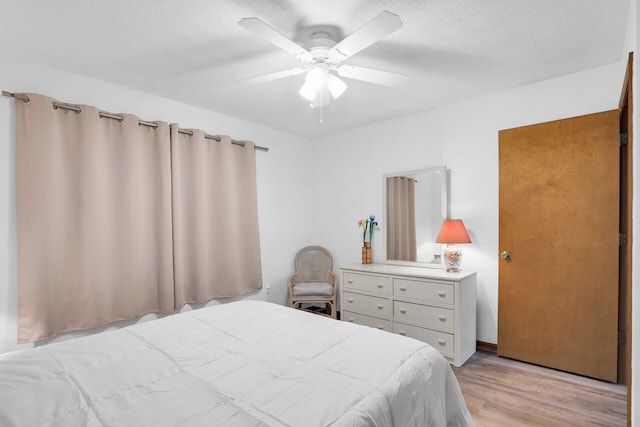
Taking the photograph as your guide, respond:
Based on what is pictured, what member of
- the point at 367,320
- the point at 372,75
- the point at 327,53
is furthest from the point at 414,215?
the point at 327,53

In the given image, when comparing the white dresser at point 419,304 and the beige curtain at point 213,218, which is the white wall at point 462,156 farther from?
the beige curtain at point 213,218

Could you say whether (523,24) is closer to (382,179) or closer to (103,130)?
(382,179)

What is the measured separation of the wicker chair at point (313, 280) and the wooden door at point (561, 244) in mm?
1763

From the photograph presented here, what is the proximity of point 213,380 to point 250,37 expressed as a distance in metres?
1.96

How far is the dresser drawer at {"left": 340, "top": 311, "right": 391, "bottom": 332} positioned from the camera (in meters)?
3.29

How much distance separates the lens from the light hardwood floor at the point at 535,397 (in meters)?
2.05

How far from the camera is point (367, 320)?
3.44 meters

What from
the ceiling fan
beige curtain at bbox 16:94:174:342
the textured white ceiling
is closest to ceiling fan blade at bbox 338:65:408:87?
the ceiling fan

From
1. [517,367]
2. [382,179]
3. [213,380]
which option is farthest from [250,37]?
[517,367]

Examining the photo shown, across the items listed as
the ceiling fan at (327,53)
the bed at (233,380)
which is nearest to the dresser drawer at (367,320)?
the bed at (233,380)

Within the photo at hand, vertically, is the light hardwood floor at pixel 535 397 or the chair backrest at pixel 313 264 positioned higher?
the chair backrest at pixel 313 264

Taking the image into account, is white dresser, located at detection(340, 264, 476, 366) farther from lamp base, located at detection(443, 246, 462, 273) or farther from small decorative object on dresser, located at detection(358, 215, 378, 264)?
small decorative object on dresser, located at detection(358, 215, 378, 264)

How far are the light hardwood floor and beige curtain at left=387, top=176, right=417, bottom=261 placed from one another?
1312mm

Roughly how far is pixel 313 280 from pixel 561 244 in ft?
8.84
